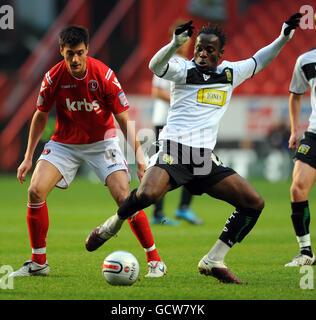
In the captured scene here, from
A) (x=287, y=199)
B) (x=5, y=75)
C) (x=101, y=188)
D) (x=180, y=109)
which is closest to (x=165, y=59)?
(x=180, y=109)

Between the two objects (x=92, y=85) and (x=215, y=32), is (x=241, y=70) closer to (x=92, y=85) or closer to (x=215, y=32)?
(x=215, y=32)

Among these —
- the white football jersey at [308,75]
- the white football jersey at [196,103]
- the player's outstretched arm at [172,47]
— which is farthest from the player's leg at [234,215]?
the white football jersey at [308,75]

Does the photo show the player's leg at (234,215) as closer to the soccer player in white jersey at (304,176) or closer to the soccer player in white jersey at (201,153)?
the soccer player in white jersey at (201,153)

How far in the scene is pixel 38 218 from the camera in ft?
19.6

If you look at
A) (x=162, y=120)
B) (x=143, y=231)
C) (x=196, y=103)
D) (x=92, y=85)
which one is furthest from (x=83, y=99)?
(x=162, y=120)

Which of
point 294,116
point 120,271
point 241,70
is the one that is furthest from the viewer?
point 294,116

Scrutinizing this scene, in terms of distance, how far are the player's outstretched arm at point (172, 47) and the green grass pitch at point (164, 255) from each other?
5.48 feet

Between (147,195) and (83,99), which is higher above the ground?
(83,99)

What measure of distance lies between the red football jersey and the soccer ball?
126 cm

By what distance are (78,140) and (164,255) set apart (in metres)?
1.81

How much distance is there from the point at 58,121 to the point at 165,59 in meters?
A: 1.37

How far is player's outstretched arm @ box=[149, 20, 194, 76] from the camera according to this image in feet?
17.3

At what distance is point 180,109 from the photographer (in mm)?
5820

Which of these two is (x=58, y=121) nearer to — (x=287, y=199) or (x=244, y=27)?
(x=287, y=199)
